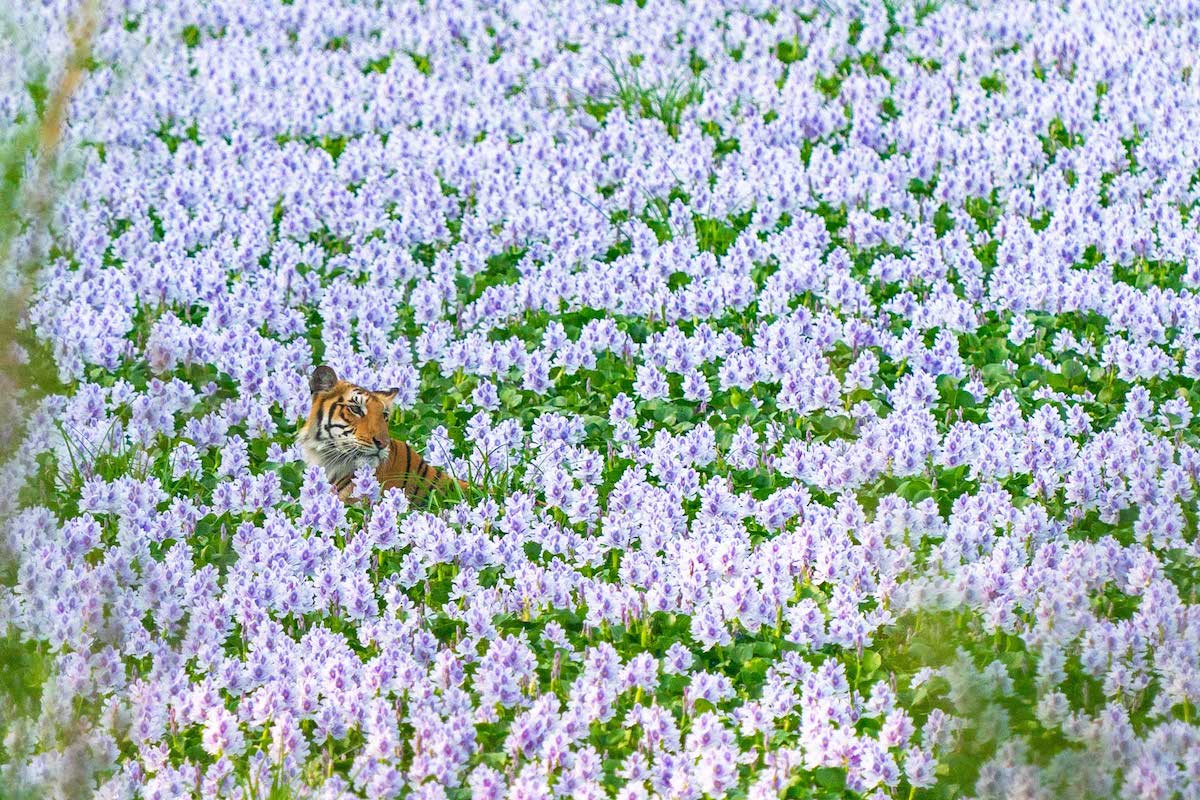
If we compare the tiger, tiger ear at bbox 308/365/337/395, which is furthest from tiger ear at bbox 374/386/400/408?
tiger ear at bbox 308/365/337/395

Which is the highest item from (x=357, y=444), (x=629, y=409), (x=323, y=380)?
(x=629, y=409)

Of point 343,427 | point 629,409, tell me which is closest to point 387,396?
point 343,427

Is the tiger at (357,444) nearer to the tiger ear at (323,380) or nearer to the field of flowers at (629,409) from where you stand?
the tiger ear at (323,380)

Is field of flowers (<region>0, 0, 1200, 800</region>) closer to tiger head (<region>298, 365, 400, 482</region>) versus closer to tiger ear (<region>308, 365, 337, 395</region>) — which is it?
tiger head (<region>298, 365, 400, 482</region>)

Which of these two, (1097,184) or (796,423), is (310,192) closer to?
(796,423)

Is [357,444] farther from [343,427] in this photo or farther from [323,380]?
[323,380]
